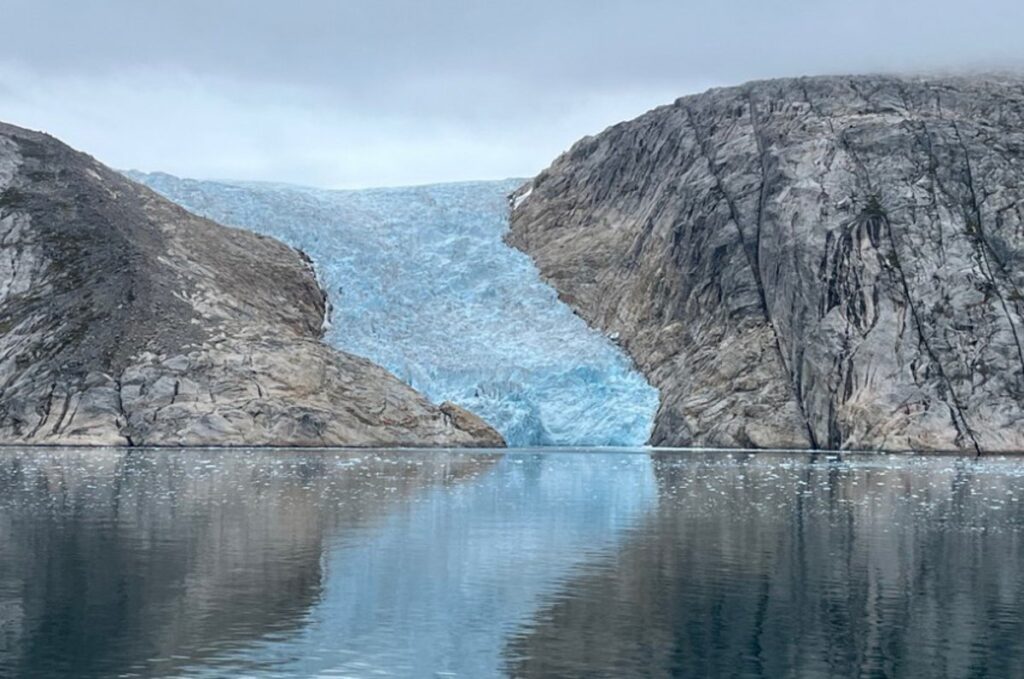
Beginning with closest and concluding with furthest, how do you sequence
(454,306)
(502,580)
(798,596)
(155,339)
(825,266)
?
(798,596), (502,580), (155,339), (825,266), (454,306)

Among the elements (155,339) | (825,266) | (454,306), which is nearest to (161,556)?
(155,339)

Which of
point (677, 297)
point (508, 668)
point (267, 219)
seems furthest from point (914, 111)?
point (508, 668)

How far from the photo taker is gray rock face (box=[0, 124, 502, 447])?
73.5m

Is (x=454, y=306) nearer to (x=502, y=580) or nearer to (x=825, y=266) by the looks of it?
(x=825, y=266)

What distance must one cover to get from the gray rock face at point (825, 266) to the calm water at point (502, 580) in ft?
110

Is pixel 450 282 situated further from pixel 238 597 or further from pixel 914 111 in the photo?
pixel 238 597

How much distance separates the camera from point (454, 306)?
93375mm

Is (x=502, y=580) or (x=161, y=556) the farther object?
(x=161, y=556)

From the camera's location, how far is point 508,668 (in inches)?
738

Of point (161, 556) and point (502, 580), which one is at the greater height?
point (161, 556)

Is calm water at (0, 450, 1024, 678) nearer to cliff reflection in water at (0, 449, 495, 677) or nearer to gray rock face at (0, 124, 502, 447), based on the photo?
cliff reflection in water at (0, 449, 495, 677)

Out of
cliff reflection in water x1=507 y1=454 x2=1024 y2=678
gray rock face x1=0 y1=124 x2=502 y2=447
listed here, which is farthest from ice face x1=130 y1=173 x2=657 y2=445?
cliff reflection in water x1=507 y1=454 x2=1024 y2=678

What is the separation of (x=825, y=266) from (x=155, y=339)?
36.0 m

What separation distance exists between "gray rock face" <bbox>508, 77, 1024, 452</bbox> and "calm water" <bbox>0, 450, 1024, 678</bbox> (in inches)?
1319
